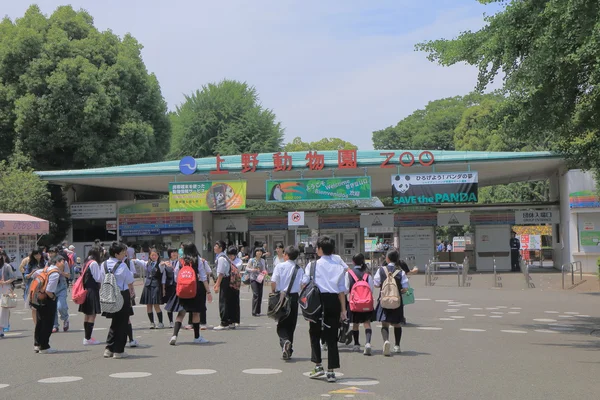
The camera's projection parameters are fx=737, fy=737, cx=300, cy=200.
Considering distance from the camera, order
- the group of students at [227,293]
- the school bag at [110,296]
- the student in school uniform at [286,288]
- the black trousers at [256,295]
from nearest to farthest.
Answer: the group of students at [227,293]
the student in school uniform at [286,288]
the school bag at [110,296]
the black trousers at [256,295]

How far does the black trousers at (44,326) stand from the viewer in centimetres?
1138

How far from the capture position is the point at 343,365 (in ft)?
32.9

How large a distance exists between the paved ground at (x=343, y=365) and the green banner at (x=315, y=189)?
17510 mm

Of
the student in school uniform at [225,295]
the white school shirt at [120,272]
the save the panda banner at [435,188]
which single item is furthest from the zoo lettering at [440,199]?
the white school shirt at [120,272]

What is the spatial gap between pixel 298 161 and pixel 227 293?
19.9 m

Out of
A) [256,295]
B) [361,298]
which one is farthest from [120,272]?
[256,295]

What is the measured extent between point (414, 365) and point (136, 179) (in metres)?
28.2

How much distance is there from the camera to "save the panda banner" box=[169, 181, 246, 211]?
34.5 meters

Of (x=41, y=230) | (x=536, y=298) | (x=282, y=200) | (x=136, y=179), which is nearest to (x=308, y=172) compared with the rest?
(x=282, y=200)

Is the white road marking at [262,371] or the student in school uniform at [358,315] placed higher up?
the student in school uniform at [358,315]

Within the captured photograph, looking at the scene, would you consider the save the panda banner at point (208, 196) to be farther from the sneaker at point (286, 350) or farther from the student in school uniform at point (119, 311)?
the sneaker at point (286, 350)

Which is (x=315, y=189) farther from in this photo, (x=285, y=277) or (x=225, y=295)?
(x=285, y=277)

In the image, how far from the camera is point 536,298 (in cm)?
2142

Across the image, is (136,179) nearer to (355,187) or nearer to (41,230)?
(41,230)
